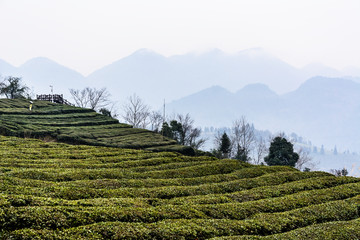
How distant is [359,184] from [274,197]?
10351 mm

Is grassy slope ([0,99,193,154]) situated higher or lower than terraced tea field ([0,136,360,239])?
higher

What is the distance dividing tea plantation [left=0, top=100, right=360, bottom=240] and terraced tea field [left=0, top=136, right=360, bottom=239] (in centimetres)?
5

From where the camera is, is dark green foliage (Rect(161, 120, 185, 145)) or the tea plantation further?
dark green foliage (Rect(161, 120, 185, 145))

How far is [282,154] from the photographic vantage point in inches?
2660

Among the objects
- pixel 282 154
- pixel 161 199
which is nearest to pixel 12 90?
pixel 282 154

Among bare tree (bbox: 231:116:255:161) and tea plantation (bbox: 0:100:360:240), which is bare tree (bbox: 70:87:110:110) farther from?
tea plantation (bbox: 0:100:360:240)

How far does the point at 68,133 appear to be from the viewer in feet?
166

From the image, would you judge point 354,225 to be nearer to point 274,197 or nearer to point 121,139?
point 274,197

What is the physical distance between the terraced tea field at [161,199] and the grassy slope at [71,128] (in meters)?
10.2

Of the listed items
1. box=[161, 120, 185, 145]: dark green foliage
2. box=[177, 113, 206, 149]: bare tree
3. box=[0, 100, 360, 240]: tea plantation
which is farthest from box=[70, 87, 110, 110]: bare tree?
box=[0, 100, 360, 240]: tea plantation

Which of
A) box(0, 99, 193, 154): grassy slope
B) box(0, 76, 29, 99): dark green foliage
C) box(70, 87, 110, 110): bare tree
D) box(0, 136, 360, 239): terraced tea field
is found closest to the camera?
box(0, 136, 360, 239): terraced tea field

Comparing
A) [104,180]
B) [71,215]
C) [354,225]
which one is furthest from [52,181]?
[354,225]

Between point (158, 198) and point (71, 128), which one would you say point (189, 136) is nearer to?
point (71, 128)

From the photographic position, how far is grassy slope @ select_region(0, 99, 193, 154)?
4900 cm
